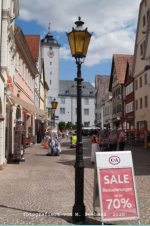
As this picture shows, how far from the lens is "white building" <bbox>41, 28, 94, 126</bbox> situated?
8212 cm

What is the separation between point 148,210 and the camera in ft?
19.7

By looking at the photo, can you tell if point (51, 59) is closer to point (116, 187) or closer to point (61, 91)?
point (61, 91)

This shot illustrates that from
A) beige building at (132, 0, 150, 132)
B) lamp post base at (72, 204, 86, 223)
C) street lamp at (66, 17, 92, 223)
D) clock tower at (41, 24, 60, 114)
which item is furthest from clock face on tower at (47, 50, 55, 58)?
lamp post base at (72, 204, 86, 223)

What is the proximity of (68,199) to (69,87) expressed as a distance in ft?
278

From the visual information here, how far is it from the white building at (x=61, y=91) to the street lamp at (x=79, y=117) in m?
75.7

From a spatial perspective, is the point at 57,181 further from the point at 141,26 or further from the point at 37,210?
the point at 141,26

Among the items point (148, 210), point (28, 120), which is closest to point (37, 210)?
point (148, 210)

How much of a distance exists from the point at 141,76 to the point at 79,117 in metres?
27.8

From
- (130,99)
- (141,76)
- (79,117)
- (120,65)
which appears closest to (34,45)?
(141,76)

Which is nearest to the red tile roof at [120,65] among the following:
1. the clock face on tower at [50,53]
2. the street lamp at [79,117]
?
the clock face on tower at [50,53]

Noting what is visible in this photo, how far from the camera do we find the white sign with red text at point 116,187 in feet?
16.7

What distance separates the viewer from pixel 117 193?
17.2ft

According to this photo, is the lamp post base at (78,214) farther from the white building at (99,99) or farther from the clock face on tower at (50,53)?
the clock face on tower at (50,53)

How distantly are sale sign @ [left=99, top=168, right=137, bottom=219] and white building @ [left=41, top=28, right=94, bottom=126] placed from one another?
251 feet
